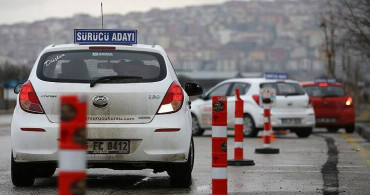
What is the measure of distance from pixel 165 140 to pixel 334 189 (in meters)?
1.82

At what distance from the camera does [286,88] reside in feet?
79.4

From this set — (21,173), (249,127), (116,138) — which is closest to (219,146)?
(116,138)

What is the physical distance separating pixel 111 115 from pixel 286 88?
1420 cm

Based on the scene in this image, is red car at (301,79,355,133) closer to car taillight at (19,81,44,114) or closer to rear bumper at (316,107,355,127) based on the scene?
rear bumper at (316,107,355,127)

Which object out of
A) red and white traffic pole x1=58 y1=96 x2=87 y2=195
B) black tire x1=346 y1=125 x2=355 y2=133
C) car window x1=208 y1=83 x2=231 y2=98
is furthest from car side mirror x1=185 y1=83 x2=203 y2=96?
black tire x1=346 y1=125 x2=355 y2=133

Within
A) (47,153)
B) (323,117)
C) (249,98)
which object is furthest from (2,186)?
(323,117)

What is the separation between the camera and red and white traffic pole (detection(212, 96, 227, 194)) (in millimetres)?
8672

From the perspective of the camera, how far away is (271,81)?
24.1m

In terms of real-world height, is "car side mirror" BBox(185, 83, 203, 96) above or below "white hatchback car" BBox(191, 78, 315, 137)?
above

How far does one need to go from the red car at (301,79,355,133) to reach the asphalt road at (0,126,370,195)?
9462 mm

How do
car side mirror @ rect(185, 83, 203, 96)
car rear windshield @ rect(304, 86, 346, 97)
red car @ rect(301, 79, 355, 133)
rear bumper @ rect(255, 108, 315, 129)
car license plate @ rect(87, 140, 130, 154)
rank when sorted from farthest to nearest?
car rear windshield @ rect(304, 86, 346, 97)
red car @ rect(301, 79, 355, 133)
rear bumper @ rect(255, 108, 315, 129)
car side mirror @ rect(185, 83, 203, 96)
car license plate @ rect(87, 140, 130, 154)

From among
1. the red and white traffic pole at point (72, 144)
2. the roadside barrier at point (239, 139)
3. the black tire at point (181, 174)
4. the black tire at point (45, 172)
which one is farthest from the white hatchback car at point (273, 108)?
the red and white traffic pole at point (72, 144)

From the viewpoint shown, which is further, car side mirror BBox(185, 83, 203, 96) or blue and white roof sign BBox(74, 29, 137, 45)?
car side mirror BBox(185, 83, 203, 96)

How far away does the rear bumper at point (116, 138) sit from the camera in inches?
404
